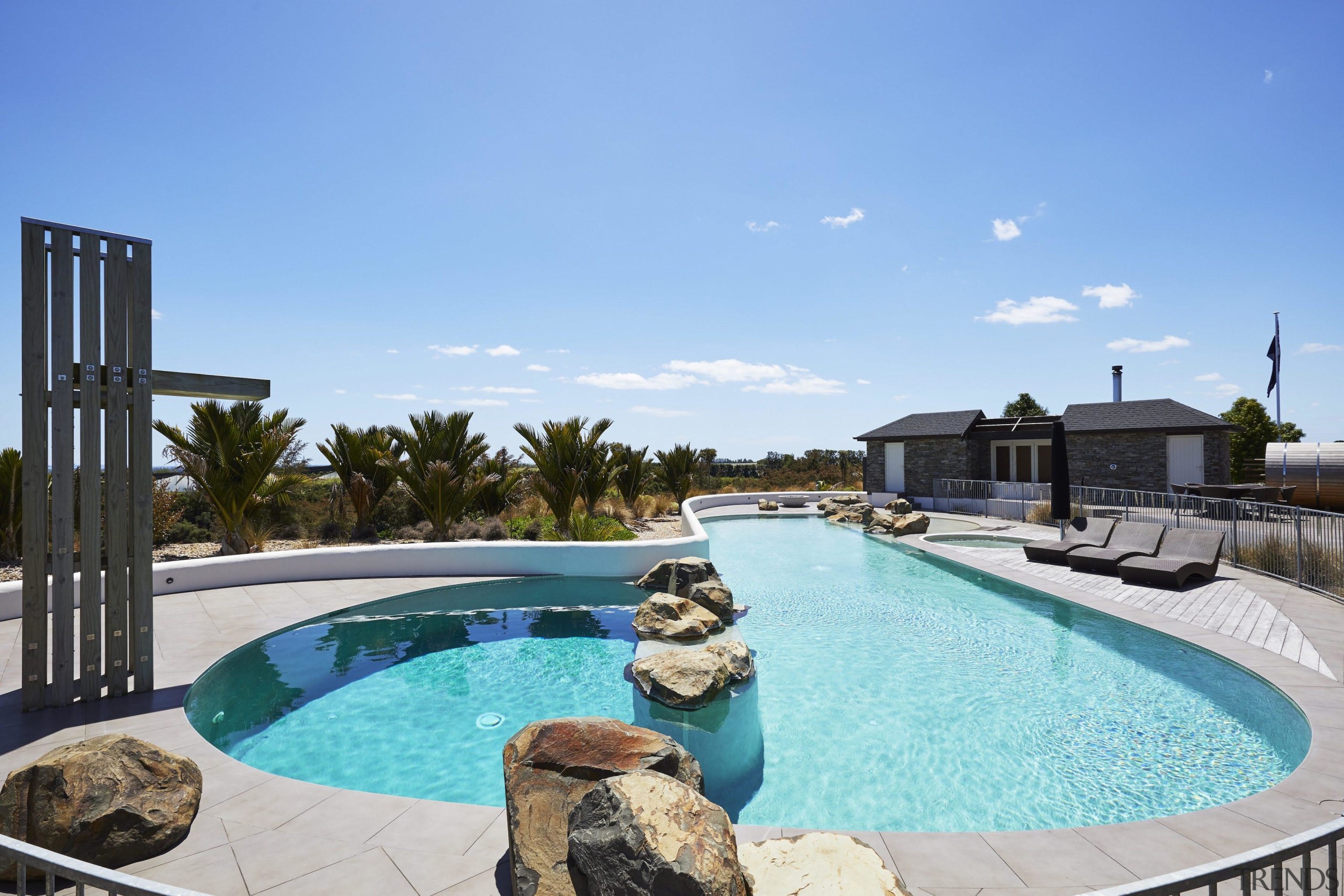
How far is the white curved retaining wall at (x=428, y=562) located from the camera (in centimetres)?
955

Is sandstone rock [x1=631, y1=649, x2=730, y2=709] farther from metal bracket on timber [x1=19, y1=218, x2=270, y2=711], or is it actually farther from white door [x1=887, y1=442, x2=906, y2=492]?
white door [x1=887, y1=442, x2=906, y2=492]

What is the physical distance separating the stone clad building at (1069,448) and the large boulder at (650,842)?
2342cm

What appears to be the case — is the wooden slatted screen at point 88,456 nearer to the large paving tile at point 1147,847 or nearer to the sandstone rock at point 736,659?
the sandstone rock at point 736,659

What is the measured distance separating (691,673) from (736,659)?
740 mm

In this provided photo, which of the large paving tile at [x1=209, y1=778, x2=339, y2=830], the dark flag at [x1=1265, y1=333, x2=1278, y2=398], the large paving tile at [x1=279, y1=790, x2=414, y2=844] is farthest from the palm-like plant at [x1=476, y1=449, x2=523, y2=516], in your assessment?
the dark flag at [x1=1265, y1=333, x2=1278, y2=398]

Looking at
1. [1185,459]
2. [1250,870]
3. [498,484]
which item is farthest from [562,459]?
[1185,459]

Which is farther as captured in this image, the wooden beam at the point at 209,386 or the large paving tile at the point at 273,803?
the wooden beam at the point at 209,386

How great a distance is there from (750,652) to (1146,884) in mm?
5981

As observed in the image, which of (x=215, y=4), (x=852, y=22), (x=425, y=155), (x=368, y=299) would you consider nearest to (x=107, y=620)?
(x=215, y=4)

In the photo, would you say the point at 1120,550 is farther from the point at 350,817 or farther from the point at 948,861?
the point at 350,817

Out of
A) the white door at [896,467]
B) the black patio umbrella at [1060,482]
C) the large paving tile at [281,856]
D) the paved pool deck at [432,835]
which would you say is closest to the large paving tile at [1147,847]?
the paved pool deck at [432,835]

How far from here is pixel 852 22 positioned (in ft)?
32.1

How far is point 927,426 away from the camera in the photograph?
991 inches

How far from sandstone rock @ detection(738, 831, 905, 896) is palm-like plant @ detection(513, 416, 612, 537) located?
11.6 m
